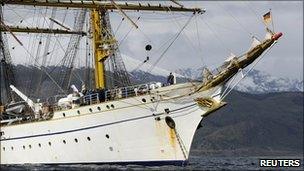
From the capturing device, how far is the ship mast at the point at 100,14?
66.6m

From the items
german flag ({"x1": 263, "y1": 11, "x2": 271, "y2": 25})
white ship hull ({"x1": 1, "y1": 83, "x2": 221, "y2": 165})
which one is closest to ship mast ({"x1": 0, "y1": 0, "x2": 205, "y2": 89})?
white ship hull ({"x1": 1, "y1": 83, "x2": 221, "y2": 165})

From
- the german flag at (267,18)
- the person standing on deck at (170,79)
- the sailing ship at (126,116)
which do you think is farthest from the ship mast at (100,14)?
the german flag at (267,18)

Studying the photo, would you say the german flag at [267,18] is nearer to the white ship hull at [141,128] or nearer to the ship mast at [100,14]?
the white ship hull at [141,128]

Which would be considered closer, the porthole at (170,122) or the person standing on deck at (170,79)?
the porthole at (170,122)

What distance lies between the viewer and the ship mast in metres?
66.6

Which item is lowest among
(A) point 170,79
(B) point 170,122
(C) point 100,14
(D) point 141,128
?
(D) point 141,128

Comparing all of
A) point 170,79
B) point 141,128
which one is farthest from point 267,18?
point 141,128

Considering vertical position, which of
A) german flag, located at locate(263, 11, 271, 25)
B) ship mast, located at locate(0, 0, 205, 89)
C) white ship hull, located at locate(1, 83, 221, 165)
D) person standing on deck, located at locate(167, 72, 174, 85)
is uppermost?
ship mast, located at locate(0, 0, 205, 89)

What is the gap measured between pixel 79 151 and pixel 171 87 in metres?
11.3

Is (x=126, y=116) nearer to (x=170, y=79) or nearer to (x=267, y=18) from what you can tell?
(x=170, y=79)

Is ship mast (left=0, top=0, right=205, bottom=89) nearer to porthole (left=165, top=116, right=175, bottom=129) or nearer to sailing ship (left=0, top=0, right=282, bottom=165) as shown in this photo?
sailing ship (left=0, top=0, right=282, bottom=165)

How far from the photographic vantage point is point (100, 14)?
226 ft

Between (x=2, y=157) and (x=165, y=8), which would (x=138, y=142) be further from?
(x=2, y=157)

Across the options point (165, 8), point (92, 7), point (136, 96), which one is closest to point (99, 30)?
point (92, 7)
